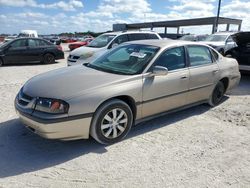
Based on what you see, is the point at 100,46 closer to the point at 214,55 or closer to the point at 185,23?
the point at 214,55

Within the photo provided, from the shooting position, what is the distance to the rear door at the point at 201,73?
4895 mm

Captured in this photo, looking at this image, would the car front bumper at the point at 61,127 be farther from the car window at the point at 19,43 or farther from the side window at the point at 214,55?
the car window at the point at 19,43

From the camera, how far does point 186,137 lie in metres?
4.15

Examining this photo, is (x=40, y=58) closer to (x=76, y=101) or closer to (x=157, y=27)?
(x=76, y=101)

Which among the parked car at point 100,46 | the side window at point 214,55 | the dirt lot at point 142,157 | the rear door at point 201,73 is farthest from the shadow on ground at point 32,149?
the parked car at point 100,46

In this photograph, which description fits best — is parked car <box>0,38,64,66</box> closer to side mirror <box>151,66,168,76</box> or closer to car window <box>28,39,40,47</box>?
car window <box>28,39,40,47</box>

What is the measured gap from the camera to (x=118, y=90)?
12.2ft

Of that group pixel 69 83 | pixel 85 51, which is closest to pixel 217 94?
pixel 69 83

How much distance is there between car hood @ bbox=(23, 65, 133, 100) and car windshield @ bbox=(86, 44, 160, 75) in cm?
22

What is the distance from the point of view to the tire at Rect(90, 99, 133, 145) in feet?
11.8

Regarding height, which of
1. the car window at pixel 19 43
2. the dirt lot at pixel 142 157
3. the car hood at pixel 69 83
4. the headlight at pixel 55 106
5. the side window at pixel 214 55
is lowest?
the dirt lot at pixel 142 157

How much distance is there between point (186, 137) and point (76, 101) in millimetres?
1931

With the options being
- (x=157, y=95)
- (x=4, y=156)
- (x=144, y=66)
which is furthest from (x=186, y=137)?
(x=4, y=156)

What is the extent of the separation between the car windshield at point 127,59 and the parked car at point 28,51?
339 inches
